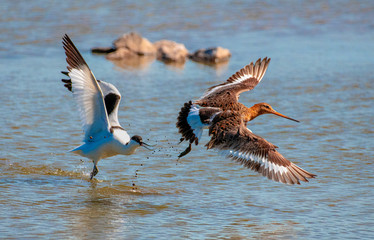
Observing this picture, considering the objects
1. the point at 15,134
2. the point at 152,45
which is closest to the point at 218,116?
the point at 15,134

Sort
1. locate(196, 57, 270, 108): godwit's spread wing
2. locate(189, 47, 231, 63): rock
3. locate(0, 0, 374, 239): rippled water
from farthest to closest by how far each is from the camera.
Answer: locate(189, 47, 231, 63): rock
locate(196, 57, 270, 108): godwit's spread wing
locate(0, 0, 374, 239): rippled water

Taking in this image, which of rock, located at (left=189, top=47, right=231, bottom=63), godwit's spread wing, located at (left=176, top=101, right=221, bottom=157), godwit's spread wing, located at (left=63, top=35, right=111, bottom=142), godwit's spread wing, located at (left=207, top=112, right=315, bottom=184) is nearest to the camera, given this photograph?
godwit's spread wing, located at (left=207, top=112, right=315, bottom=184)

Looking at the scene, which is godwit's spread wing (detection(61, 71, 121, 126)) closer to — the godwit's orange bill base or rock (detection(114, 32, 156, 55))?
the godwit's orange bill base

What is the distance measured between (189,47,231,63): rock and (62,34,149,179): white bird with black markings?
642 cm

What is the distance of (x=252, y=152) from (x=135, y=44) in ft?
25.8

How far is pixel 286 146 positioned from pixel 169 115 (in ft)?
6.70

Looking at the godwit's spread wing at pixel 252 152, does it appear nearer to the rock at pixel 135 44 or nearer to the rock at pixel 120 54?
the rock at pixel 120 54

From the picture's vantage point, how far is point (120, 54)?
13.5m

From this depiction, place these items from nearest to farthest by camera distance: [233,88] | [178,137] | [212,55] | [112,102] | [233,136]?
Result: [233,136] < [112,102] < [233,88] < [178,137] < [212,55]

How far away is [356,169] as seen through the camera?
Result: 7.21 metres

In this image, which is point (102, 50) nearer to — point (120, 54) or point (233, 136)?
point (120, 54)

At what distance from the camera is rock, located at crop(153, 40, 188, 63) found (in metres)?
13.3

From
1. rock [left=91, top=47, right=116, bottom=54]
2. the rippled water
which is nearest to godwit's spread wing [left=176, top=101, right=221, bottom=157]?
the rippled water

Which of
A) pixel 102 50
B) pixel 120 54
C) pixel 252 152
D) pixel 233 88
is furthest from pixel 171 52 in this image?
pixel 252 152
